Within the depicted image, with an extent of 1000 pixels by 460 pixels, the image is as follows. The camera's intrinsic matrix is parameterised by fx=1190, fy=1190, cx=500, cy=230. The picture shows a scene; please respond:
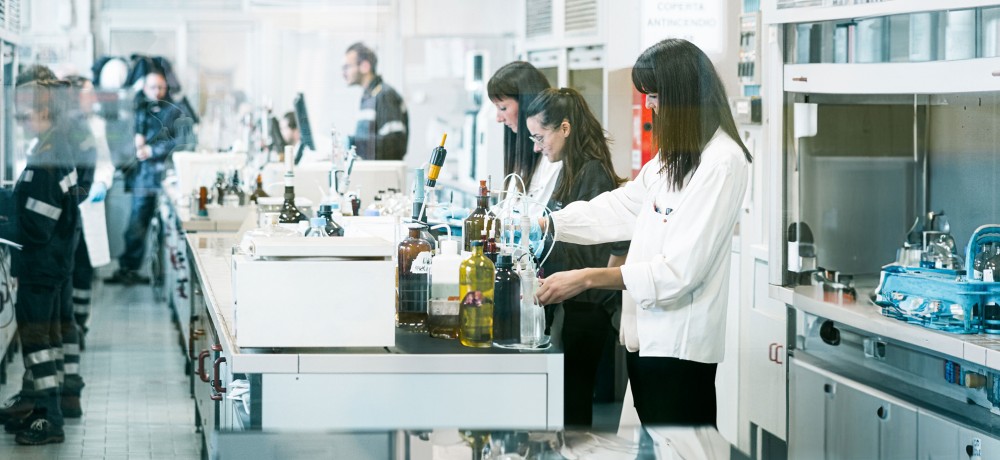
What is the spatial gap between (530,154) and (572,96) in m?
0.22

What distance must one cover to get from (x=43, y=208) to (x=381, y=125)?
102cm

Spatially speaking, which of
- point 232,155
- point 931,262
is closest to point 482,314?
point 931,262

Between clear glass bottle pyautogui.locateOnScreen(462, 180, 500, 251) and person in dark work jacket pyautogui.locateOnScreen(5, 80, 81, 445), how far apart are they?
1.54 meters

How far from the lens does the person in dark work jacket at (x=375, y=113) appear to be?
3602 millimetres

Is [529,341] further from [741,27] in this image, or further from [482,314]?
[741,27]

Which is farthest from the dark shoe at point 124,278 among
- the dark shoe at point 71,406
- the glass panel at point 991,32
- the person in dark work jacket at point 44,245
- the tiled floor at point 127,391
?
the glass panel at point 991,32

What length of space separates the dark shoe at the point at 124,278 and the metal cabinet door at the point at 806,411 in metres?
1.97

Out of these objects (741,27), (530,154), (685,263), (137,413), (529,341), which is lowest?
(137,413)

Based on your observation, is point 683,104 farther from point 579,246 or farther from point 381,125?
point 381,125

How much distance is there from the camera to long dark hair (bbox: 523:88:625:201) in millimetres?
2988

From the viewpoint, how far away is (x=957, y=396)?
2682mm

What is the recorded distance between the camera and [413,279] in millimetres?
2332

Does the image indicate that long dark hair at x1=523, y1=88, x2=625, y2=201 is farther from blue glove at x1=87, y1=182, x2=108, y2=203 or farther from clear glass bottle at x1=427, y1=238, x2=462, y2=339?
blue glove at x1=87, y1=182, x2=108, y2=203

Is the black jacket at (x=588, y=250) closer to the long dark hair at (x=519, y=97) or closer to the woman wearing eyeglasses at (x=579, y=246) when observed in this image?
the woman wearing eyeglasses at (x=579, y=246)
